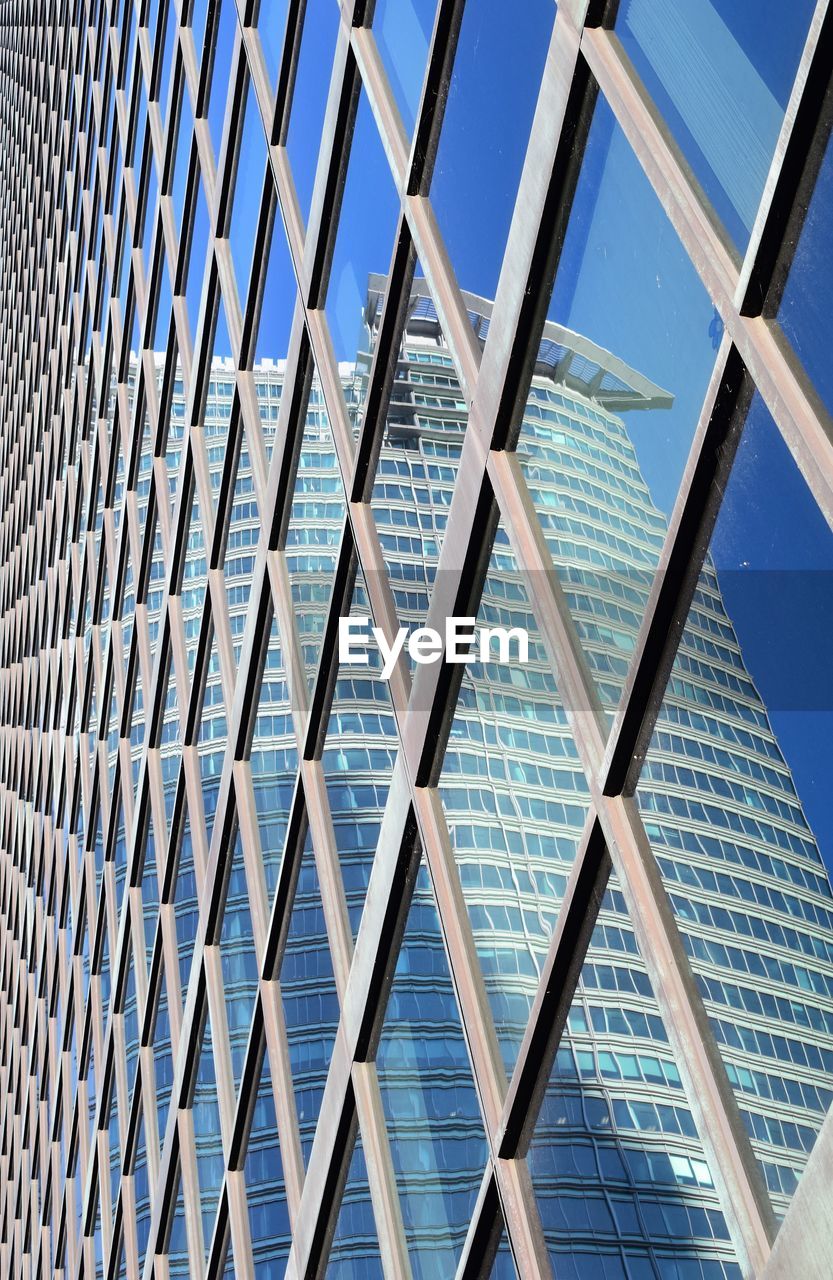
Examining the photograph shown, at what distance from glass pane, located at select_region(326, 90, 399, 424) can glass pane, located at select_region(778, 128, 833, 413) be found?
628cm

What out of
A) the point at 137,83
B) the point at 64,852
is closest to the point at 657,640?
the point at 137,83

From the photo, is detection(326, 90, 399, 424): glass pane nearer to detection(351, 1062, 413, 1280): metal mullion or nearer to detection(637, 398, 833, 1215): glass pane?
detection(351, 1062, 413, 1280): metal mullion

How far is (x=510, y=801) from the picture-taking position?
29.3ft

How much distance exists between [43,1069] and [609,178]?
27248 millimetres

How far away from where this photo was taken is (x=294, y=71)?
15188 millimetres

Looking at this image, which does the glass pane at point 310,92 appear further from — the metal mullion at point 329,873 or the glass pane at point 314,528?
the metal mullion at point 329,873

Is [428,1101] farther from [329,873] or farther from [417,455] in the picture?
[417,455]

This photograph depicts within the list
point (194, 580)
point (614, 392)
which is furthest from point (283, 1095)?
point (614, 392)

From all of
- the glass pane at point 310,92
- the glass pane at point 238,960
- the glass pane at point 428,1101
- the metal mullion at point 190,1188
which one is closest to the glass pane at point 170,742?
the glass pane at point 238,960

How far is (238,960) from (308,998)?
8.72 feet

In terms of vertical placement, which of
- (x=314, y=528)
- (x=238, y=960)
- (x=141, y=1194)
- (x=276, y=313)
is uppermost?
(x=276, y=313)

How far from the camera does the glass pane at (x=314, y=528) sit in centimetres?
1321

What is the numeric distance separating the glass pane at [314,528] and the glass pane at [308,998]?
1925mm

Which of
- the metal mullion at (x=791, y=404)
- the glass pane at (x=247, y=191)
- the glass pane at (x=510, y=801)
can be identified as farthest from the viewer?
the glass pane at (x=247, y=191)
